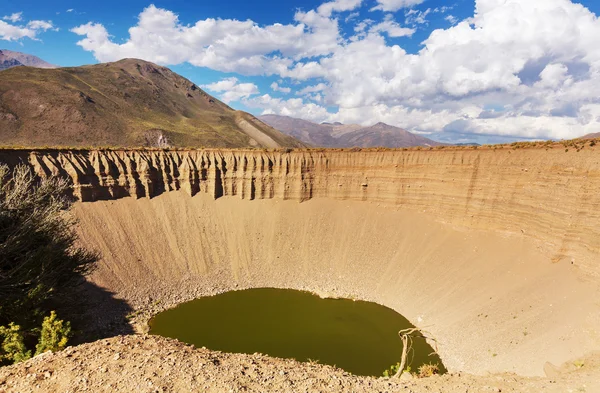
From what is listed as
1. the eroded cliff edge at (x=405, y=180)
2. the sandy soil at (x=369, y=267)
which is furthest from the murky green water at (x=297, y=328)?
the eroded cliff edge at (x=405, y=180)

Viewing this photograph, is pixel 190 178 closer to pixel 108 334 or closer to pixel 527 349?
pixel 108 334

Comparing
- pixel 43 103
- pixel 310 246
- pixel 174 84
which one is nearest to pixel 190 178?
pixel 310 246

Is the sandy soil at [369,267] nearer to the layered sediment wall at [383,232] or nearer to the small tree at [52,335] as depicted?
the layered sediment wall at [383,232]

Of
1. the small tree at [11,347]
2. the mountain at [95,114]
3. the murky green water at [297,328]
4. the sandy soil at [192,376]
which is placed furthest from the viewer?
the mountain at [95,114]

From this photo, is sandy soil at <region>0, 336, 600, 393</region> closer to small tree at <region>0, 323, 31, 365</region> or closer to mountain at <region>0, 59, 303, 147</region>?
small tree at <region>0, 323, 31, 365</region>

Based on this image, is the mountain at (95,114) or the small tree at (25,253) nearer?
the small tree at (25,253)

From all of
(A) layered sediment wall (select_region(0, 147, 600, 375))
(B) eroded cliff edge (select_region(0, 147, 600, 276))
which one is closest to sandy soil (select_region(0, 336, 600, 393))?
(A) layered sediment wall (select_region(0, 147, 600, 375))

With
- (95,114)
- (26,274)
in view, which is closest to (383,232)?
(26,274)
